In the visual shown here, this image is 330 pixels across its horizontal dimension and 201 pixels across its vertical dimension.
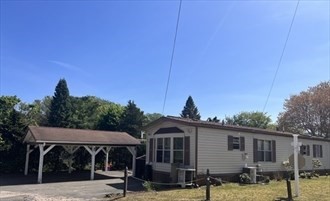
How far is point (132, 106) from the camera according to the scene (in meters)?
36.5

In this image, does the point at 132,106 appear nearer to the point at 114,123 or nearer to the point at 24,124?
the point at 114,123

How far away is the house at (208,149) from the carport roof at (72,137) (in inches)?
113

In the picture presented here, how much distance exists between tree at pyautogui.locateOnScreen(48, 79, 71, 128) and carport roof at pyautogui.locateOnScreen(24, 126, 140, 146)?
1569 cm

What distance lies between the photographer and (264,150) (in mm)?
19641

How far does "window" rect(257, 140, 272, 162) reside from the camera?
19270mm

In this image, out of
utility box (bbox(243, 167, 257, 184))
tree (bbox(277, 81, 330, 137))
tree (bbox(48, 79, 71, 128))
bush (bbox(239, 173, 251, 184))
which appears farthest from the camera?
tree (bbox(277, 81, 330, 137))

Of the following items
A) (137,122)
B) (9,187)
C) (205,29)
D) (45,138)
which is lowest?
(9,187)

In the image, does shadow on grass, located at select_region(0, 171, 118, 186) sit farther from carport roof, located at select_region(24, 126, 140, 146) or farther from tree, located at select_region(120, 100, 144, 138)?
tree, located at select_region(120, 100, 144, 138)

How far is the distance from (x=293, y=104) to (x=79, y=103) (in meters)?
30.3

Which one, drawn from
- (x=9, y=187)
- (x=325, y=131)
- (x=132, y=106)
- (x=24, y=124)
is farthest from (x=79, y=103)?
(x=325, y=131)

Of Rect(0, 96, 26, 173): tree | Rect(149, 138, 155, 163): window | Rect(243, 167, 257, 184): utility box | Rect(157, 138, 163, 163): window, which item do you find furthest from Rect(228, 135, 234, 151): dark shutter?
Rect(0, 96, 26, 173): tree

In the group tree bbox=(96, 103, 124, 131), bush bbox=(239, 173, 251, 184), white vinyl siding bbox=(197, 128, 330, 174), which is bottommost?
bush bbox=(239, 173, 251, 184)

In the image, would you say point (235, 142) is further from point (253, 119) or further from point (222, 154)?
point (253, 119)

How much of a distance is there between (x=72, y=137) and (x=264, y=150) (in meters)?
11.9
